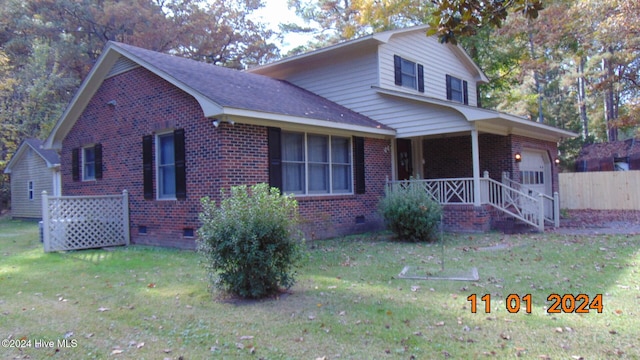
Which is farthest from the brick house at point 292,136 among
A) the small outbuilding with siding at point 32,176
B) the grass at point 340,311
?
the small outbuilding with siding at point 32,176

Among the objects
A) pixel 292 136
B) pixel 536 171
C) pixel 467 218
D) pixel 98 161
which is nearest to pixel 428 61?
pixel 536 171

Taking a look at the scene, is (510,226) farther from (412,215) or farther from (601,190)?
(601,190)

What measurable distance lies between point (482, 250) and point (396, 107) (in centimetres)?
552

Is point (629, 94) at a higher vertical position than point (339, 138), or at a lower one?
higher

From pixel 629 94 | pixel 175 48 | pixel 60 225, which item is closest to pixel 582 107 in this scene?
pixel 629 94

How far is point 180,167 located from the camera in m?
10.3

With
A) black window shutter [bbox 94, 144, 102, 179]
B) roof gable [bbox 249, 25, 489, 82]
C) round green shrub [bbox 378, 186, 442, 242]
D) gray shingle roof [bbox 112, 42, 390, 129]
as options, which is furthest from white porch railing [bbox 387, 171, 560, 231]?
black window shutter [bbox 94, 144, 102, 179]

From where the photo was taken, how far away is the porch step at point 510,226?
1211 cm

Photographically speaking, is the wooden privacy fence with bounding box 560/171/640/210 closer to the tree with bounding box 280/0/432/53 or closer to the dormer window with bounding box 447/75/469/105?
the dormer window with bounding box 447/75/469/105

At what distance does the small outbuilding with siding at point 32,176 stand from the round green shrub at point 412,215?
1663cm

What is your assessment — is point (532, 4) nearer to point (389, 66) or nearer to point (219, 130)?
point (219, 130)

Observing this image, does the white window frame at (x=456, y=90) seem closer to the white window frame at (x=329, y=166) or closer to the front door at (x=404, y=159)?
the front door at (x=404, y=159)

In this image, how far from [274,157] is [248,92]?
6.98 feet

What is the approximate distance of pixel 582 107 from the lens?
35438 mm
